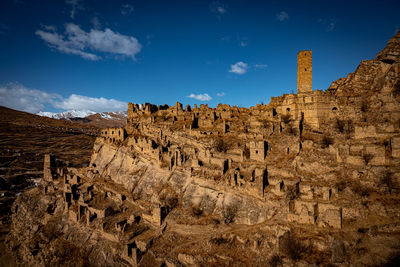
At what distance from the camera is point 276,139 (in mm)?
31891

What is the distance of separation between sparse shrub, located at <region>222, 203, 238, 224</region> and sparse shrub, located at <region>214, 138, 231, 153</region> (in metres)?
9.37

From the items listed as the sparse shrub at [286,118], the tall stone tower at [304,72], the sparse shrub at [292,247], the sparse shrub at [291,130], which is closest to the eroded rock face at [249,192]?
the sparse shrub at [292,247]

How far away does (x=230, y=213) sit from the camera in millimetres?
25453

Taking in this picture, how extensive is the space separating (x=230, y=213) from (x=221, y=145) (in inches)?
476

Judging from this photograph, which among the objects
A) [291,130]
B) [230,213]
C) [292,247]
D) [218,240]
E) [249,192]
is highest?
[291,130]

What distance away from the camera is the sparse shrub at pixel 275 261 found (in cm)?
1860

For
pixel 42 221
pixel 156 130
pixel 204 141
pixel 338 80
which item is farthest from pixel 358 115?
pixel 42 221

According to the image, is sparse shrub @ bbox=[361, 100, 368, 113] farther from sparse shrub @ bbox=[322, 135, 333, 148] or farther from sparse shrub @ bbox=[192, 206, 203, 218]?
sparse shrub @ bbox=[192, 206, 203, 218]

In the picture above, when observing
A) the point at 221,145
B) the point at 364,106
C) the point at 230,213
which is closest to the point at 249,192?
the point at 230,213

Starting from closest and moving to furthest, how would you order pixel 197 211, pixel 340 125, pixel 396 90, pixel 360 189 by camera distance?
pixel 360 189, pixel 197 211, pixel 396 90, pixel 340 125

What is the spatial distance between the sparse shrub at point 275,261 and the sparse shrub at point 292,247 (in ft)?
2.38

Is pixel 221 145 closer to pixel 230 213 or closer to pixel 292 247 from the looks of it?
pixel 230 213

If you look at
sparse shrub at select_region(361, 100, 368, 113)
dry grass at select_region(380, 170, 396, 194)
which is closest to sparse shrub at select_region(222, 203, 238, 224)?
dry grass at select_region(380, 170, 396, 194)

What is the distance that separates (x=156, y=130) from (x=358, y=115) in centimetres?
3304
